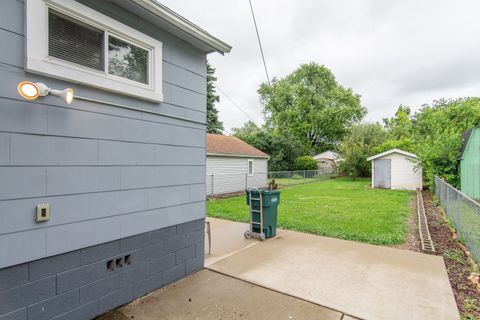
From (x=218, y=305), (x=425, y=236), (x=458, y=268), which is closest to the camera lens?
(x=218, y=305)

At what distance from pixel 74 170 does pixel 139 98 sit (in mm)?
1125

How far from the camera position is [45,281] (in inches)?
94.0

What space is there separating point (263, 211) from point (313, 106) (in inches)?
1279

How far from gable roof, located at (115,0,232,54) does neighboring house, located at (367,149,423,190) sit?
1630 centimetres

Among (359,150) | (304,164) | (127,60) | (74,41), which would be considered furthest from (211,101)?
(74,41)

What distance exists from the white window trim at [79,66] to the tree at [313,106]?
3121cm

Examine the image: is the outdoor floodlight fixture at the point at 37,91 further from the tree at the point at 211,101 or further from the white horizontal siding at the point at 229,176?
the tree at the point at 211,101

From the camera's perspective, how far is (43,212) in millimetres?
2318

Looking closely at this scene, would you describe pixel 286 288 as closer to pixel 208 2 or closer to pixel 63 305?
pixel 63 305

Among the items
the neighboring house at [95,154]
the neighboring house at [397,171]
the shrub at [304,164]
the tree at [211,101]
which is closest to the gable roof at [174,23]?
the neighboring house at [95,154]

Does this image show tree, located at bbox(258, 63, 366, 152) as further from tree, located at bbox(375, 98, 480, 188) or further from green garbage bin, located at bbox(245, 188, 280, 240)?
green garbage bin, located at bbox(245, 188, 280, 240)

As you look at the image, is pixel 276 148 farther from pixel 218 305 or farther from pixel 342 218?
pixel 218 305

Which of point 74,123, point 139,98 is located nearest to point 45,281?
point 74,123

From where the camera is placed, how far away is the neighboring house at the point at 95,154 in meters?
2.19
